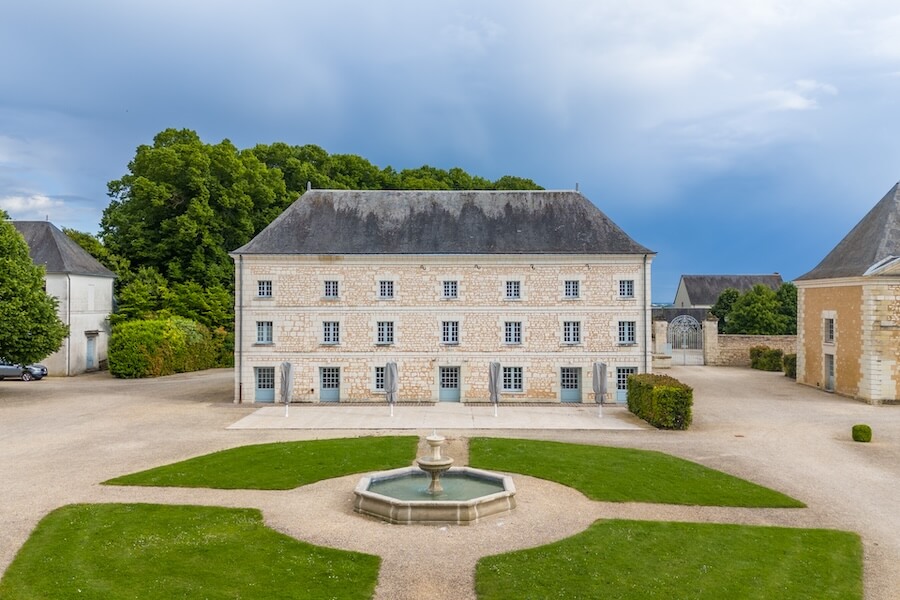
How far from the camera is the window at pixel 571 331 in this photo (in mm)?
26891

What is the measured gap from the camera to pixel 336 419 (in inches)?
899

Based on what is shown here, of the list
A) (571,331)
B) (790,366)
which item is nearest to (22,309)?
(571,331)

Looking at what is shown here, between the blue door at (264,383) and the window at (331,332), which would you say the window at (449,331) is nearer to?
the window at (331,332)

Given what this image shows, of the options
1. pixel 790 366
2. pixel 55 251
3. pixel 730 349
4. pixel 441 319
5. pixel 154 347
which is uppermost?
pixel 55 251

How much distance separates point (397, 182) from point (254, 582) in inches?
1724

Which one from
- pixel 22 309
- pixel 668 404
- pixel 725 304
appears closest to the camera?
pixel 668 404

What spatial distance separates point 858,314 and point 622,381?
33.9 feet

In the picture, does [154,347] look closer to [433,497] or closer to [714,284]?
[433,497]

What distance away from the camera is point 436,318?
88.1 feet

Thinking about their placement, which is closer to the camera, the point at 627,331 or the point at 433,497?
the point at 433,497

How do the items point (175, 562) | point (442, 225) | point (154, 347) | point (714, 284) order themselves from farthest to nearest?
point (714, 284) → point (154, 347) → point (442, 225) → point (175, 562)

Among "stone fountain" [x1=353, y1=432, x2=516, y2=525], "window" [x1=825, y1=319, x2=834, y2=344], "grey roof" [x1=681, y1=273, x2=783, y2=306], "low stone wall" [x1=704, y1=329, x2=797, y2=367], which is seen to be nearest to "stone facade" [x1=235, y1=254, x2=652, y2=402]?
"window" [x1=825, y1=319, x2=834, y2=344]

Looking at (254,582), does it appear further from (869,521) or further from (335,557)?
(869,521)

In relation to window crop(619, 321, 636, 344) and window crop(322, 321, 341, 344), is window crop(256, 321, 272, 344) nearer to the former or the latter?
window crop(322, 321, 341, 344)
